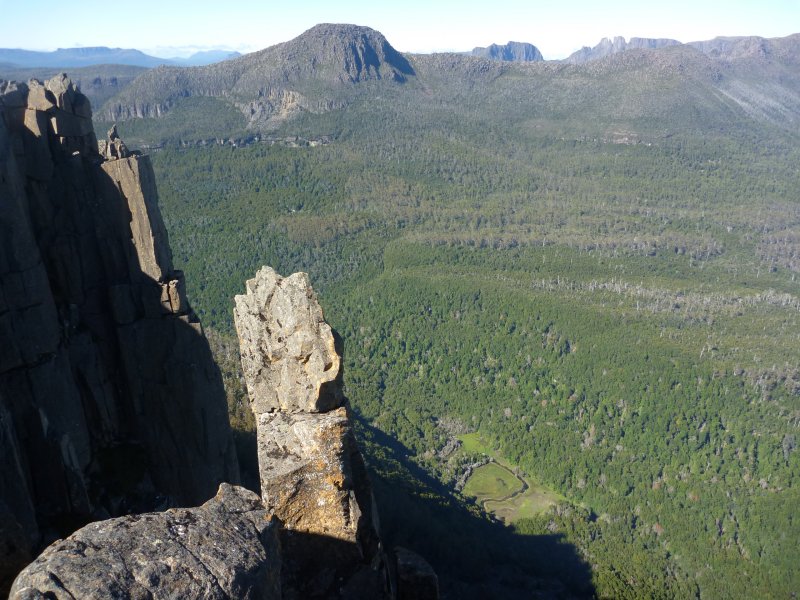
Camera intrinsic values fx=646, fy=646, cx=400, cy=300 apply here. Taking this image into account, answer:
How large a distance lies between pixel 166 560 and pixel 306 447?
11.3 ft

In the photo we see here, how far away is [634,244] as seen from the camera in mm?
159625

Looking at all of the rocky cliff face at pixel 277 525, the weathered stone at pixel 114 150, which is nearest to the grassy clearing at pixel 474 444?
the weathered stone at pixel 114 150

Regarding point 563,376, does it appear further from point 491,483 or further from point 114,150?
point 114,150

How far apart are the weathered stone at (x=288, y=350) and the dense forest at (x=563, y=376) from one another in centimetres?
2809

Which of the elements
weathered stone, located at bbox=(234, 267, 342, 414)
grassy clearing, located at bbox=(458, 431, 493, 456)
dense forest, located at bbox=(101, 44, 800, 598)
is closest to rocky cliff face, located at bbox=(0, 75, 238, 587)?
weathered stone, located at bbox=(234, 267, 342, 414)

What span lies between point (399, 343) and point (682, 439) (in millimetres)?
43558

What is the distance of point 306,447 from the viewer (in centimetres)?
1002

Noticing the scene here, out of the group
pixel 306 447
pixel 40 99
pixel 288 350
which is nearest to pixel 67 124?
pixel 40 99

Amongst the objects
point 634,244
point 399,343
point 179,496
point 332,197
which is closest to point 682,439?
point 399,343

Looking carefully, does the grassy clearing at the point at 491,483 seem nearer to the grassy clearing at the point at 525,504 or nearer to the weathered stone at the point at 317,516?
the grassy clearing at the point at 525,504

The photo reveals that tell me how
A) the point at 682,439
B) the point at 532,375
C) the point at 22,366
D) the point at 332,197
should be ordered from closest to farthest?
the point at 22,366
the point at 682,439
the point at 532,375
the point at 332,197

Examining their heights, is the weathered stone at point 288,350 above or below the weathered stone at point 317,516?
above

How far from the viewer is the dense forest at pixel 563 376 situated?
A: 5638 centimetres

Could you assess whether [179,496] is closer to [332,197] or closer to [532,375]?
[532,375]
